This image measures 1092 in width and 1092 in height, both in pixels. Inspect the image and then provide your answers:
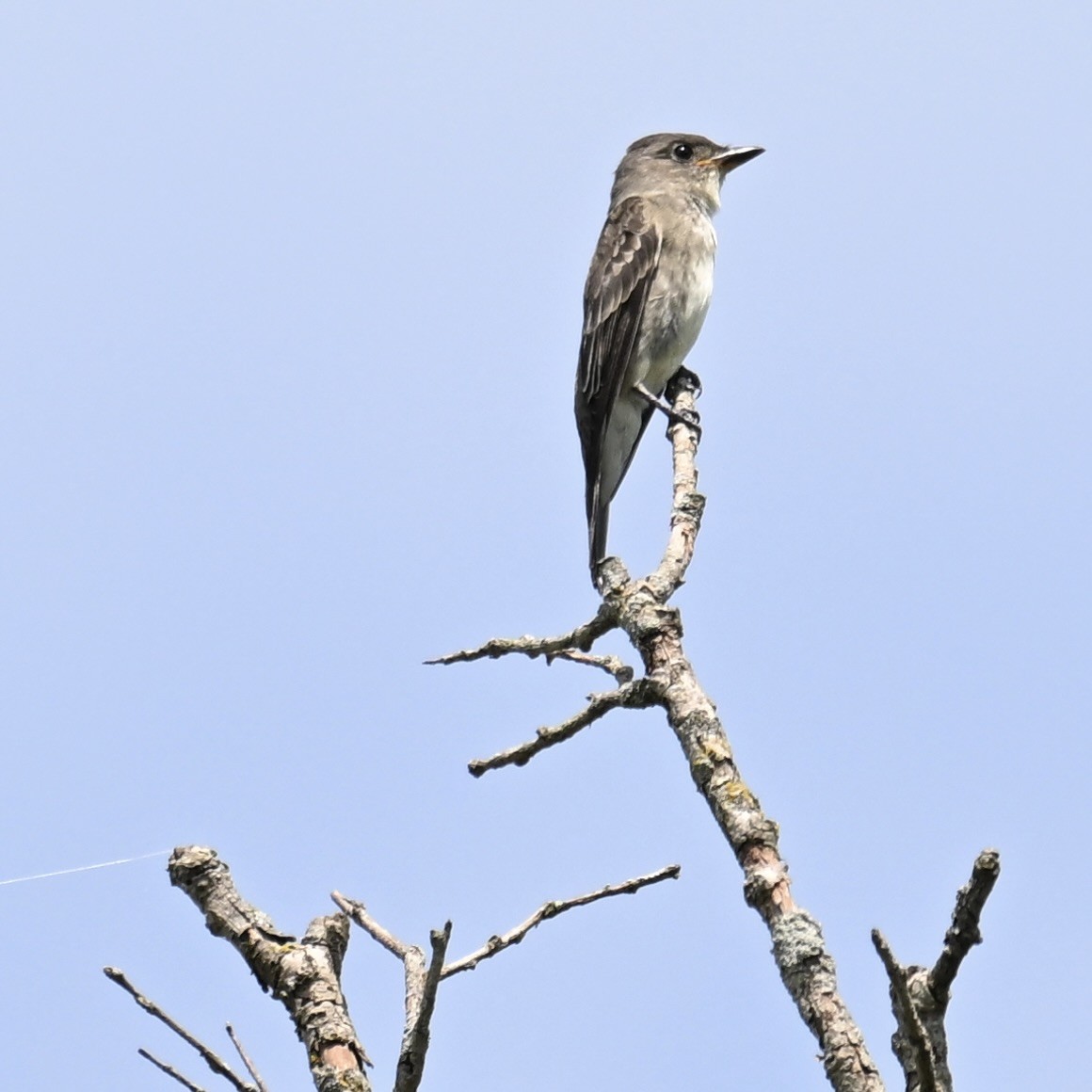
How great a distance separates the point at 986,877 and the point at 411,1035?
3.81 ft

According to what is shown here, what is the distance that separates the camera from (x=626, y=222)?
9.74 m

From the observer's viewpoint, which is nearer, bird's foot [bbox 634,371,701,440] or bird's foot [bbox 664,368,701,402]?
bird's foot [bbox 634,371,701,440]

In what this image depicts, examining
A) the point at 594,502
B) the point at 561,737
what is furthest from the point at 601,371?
the point at 561,737

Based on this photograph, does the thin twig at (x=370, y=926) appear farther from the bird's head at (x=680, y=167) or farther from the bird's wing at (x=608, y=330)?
the bird's head at (x=680, y=167)

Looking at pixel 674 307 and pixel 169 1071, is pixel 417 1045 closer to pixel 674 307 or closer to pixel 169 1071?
pixel 169 1071

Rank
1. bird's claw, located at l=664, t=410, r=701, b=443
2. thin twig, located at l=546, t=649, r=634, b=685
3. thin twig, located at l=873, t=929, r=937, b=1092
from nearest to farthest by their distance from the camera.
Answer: thin twig, located at l=873, t=929, r=937, b=1092 < thin twig, located at l=546, t=649, r=634, b=685 < bird's claw, located at l=664, t=410, r=701, b=443

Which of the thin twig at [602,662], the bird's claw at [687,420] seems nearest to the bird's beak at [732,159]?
the bird's claw at [687,420]

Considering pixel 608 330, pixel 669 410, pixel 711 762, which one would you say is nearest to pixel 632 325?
pixel 608 330

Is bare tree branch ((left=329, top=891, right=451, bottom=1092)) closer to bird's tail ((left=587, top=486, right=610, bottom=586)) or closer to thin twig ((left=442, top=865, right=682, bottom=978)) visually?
thin twig ((left=442, top=865, right=682, bottom=978))

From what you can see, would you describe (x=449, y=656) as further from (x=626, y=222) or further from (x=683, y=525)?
(x=626, y=222)

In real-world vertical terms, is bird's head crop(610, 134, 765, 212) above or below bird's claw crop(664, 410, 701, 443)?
above

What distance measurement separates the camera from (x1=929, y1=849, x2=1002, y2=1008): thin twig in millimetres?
2547

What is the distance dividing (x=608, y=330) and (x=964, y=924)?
691 centimetres

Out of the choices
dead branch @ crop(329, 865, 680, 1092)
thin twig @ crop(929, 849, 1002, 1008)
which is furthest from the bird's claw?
thin twig @ crop(929, 849, 1002, 1008)
